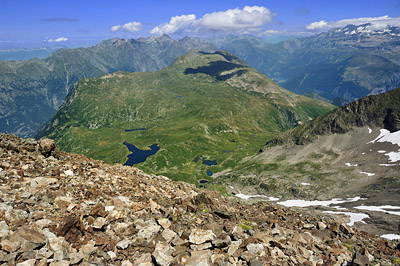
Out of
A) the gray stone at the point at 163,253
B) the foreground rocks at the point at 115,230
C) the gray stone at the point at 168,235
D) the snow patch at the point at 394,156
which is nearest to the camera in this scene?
the foreground rocks at the point at 115,230

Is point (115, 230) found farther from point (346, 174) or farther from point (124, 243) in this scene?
point (346, 174)

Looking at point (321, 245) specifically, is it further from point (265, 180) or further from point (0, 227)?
point (265, 180)

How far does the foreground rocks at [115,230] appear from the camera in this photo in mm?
14867

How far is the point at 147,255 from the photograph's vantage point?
1552 cm

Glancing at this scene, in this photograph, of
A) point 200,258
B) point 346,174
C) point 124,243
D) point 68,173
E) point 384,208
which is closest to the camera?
point 200,258

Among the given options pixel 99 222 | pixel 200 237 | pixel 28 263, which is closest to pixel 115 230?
pixel 99 222

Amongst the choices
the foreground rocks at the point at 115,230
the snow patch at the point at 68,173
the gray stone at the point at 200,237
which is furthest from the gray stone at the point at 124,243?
the snow patch at the point at 68,173

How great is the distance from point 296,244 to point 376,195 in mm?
117119

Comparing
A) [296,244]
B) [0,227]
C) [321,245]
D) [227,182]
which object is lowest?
[227,182]

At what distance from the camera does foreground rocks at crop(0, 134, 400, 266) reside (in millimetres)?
14867

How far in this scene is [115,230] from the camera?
18.1 metres

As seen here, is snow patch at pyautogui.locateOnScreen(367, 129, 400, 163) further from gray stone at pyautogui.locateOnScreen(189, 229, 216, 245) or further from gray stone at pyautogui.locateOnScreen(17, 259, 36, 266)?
gray stone at pyautogui.locateOnScreen(17, 259, 36, 266)

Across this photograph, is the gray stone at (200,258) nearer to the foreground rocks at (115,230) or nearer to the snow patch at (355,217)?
the foreground rocks at (115,230)

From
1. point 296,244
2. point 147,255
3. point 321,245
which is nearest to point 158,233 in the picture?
point 147,255
